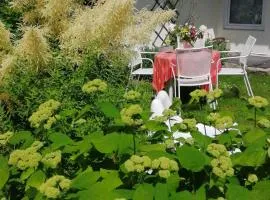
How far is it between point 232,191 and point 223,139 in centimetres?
26

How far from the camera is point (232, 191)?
1.05m

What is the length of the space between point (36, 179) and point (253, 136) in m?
0.54

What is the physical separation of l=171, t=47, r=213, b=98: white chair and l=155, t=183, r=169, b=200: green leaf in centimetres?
561

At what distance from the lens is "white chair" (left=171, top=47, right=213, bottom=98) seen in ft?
21.7

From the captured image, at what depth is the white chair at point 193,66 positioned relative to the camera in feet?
21.7

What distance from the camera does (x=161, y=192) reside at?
3.26ft

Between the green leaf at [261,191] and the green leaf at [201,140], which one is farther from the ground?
the green leaf at [201,140]

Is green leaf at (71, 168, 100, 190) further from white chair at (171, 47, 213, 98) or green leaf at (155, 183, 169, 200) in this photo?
white chair at (171, 47, 213, 98)

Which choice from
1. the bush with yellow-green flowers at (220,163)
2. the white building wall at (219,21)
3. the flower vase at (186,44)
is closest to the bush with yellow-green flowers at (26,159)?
the bush with yellow-green flowers at (220,163)

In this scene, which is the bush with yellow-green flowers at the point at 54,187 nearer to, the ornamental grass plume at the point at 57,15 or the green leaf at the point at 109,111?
the green leaf at the point at 109,111

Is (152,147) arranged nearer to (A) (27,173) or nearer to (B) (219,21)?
(A) (27,173)

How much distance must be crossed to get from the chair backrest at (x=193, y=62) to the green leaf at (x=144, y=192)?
5.63 metres

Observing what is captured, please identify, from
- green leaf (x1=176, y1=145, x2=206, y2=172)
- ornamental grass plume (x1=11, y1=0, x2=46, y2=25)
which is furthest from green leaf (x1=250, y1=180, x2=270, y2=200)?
ornamental grass plume (x1=11, y1=0, x2=46, y2=25)

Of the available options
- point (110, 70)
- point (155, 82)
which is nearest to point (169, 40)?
point (155, 82)
